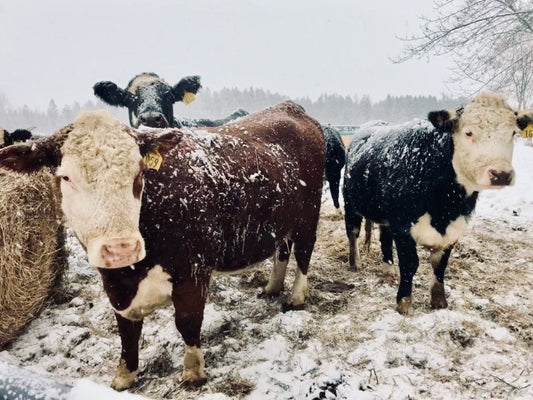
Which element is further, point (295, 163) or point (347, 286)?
point (347, 286)

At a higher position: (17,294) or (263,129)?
(263,129)

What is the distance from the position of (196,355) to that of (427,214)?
253 centimetres

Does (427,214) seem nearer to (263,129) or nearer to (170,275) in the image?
(263,129)

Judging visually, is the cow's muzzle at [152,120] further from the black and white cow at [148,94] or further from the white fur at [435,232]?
the white fur at [435,232]

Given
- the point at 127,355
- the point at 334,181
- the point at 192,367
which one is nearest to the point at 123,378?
the point at 127,355

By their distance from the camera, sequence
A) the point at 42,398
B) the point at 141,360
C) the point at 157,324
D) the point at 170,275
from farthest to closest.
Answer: the point at 157,324 → the point at 141,360 → the point at 170,275 → the point at 42,398

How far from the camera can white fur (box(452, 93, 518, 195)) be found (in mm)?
3725

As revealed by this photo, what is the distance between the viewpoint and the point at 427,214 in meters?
4.13

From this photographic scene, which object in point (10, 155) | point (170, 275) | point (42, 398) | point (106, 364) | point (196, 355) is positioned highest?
point (10, 155)

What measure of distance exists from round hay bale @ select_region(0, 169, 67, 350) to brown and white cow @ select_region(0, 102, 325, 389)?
47.3 inches

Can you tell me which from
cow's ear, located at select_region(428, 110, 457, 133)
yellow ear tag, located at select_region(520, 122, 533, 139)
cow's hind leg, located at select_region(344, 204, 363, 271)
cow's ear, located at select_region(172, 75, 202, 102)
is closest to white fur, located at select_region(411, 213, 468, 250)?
cow's ear, located at select_region(428, 110, 457, 133)

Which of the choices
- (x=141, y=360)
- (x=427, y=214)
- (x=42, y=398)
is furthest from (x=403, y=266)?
(x=42, y=398)

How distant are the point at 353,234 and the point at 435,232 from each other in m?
1.71

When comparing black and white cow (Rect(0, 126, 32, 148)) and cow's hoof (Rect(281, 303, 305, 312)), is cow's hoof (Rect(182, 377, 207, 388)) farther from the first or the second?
black and white cow (Rect(0, 126, 32, 148))
